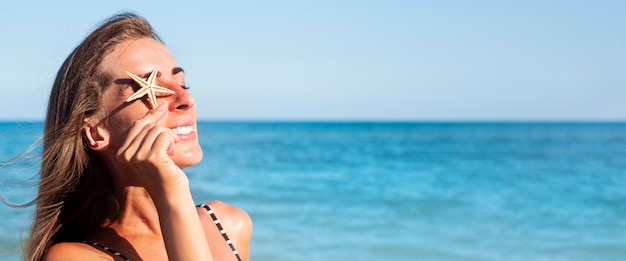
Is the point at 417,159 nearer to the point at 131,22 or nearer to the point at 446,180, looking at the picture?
the point at 446,180

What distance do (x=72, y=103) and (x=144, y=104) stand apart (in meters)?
0.25

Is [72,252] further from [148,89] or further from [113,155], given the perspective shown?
[148,89]

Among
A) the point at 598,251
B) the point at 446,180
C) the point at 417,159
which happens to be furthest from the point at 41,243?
the point at 417,159

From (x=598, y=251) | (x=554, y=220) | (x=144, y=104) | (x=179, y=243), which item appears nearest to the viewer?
(x=179, y=243)

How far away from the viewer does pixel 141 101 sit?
234 centimetres

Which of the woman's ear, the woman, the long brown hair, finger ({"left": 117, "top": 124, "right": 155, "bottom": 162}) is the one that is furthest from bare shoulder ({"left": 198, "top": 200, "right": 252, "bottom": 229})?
finger ({"left": 117, "top": 124, "right": 155, "bottom": 162})

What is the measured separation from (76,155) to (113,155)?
0.12m

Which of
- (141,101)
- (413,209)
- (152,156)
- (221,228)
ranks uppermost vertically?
(141,101)

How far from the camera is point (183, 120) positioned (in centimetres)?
239

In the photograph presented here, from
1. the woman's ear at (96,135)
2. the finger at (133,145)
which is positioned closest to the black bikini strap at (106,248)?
the woman's ear at (96,135)

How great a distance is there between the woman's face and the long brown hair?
3 cm

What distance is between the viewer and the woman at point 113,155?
86.7 inches

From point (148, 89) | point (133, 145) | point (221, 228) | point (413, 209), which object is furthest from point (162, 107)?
point (413, 209)

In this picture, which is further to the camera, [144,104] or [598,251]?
[598,251]
